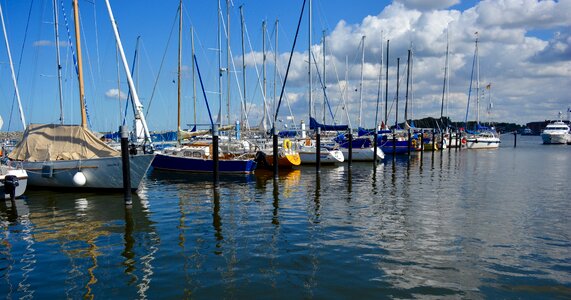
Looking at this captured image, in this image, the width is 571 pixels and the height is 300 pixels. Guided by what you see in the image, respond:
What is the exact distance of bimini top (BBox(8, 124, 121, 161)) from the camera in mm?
20469

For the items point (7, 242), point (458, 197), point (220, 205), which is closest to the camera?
point (7, 242)

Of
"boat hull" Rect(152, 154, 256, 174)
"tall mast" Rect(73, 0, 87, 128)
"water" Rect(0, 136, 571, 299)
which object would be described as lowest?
"water" Rect(0, 136, 571, 299)

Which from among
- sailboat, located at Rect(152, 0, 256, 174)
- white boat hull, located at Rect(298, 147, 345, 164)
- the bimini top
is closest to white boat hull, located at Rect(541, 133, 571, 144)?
white boat hull, located at Rect(298, 147, 345, 164)

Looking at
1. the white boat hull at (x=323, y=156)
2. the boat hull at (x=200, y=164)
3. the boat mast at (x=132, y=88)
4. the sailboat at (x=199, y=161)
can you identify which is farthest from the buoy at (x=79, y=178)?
the white boat hull at (x=323, y=156)

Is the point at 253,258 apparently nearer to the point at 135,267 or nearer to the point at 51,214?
the point at 135,267


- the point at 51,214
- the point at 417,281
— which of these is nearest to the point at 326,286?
the point at 417,281

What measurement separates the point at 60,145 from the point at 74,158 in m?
1.21

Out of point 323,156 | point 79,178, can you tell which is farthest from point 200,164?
point 323,156

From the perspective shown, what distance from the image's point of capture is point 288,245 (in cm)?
1136

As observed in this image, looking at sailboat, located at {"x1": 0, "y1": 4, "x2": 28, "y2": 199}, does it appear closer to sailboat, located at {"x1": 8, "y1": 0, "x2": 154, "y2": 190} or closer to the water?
the water

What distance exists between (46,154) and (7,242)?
10101 mm

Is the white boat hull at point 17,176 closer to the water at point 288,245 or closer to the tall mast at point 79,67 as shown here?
the water at point 288,245

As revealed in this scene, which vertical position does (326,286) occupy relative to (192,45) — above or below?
below

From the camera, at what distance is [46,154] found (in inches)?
822
